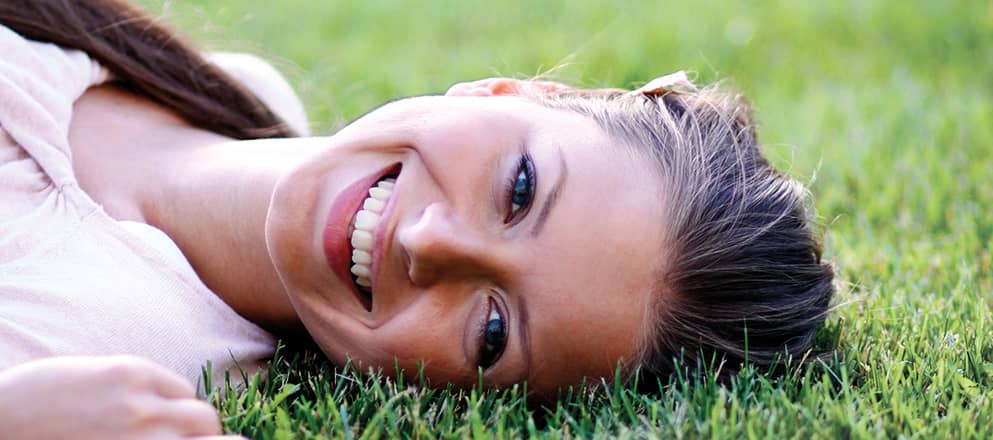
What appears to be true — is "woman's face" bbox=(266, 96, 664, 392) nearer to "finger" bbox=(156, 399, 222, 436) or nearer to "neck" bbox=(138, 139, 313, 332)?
"neck" bbox=(138, 139, 313, 332)

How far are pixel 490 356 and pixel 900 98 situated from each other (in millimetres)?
3452

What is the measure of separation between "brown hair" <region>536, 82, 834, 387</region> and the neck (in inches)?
30.6

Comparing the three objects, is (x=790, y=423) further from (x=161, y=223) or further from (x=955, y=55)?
(x=955, y=55)

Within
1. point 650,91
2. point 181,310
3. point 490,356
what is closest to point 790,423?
point 490,356

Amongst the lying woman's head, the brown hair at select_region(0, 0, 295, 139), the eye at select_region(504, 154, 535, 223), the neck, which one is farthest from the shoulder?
the eye at select_region(504, 154, 535, 223)

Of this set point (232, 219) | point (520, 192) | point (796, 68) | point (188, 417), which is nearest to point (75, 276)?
point (232, 219)

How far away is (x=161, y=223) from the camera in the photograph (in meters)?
2.91

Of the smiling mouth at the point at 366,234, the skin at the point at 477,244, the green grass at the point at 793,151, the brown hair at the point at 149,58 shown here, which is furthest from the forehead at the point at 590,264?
the brown hair at the point at 149,58

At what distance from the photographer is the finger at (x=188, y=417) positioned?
182 cm

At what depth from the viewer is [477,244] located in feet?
7.52

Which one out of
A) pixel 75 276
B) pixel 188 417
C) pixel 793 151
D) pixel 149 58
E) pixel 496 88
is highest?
pixel 149 58

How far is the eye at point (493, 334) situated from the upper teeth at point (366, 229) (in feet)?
0.97

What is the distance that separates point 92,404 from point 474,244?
84 cm

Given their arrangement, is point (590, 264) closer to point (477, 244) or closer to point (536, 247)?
point (536, 247)
